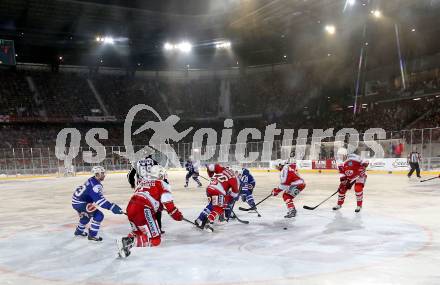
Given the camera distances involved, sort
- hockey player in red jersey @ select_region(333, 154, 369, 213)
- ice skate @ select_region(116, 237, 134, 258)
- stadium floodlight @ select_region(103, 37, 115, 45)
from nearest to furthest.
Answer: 1. ice skate @ select_region(116, 237, 134, 258)
2. hockey player in red jersey @ select_region(333, 154, 369, 213)
3. stadium floodlight @ select_region(103, 37, 115, 45)

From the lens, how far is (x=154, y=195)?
556cm

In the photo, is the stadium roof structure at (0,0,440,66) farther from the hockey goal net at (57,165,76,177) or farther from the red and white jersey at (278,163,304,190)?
the red and white jersey at (278,163,304,190)

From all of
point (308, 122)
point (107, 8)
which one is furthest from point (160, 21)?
point (308, 122)

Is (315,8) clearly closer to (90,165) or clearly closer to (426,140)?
(426,140)

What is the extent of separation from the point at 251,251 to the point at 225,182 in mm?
1763

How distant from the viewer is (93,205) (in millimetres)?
7000

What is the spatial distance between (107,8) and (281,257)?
28.6 metres

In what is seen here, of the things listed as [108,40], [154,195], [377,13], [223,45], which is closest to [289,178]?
[154,195]

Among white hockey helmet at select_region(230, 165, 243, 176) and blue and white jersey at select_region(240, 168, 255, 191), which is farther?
blue and white jersey at select_region(240, 168, 255, 191)

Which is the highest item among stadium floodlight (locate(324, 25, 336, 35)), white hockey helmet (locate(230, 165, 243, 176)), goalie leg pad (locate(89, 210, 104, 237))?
stadium floodlight (locate(324, 25, 336, 35))

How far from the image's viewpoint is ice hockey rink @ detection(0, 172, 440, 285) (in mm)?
4816

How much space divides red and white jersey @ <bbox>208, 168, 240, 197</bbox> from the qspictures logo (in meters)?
13.6

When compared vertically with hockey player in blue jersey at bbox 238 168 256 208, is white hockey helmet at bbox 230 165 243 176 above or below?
above

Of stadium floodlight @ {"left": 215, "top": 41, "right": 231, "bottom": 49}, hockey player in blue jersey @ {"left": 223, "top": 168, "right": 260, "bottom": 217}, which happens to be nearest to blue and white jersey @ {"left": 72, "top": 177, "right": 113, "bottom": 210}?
hockey player in blue jersey @ {"left": 223, "top": 168, "right": 260, "bottom": 217}
